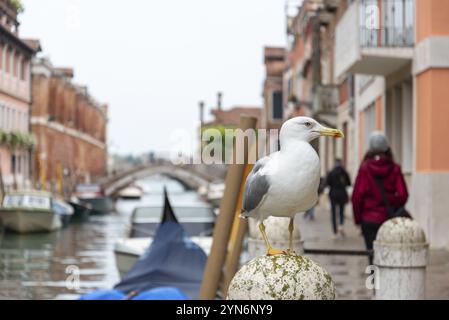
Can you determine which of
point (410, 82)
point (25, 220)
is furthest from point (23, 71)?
point (410, 82)

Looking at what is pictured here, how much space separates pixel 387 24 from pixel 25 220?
15.2m

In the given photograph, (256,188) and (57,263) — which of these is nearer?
(256,188)

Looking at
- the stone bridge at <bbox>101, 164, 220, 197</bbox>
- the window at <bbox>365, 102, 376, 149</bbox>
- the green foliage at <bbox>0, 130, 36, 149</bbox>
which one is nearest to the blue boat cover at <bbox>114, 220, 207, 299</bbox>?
the window at <bbox>365, 102, 376, 149</bbox>

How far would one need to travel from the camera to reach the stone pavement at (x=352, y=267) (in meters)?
6.87

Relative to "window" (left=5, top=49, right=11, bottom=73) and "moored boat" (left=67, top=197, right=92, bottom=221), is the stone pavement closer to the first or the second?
"window" (left=5, top=49, right=11, bottom=73)

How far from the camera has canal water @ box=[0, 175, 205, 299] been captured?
489 inches

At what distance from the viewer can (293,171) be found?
7.19 feet

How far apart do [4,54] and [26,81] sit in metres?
5.43

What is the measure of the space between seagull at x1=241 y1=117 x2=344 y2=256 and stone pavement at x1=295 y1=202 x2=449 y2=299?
3.94 meters

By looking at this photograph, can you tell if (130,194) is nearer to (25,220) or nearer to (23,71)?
(25,220)

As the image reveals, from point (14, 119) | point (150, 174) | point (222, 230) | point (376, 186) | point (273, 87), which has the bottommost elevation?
point (222, 230)

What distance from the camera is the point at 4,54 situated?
63.3 ft

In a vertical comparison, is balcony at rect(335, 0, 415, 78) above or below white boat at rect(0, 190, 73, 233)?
above

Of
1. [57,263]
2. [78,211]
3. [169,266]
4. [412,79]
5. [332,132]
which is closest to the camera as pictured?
[332,132]
